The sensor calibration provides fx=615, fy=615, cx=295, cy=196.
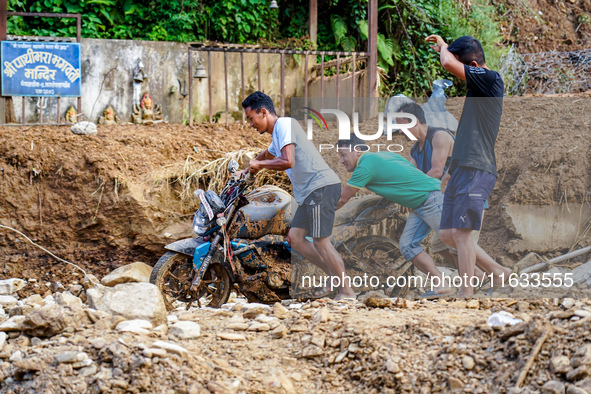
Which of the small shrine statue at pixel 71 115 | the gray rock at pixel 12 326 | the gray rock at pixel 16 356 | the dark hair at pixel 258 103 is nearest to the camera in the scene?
the gray rock at pixel 16 356

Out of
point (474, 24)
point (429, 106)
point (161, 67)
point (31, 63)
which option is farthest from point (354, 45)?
point (429, 106)

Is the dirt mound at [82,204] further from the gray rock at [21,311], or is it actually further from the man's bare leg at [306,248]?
the man's bare leg at [306,248]

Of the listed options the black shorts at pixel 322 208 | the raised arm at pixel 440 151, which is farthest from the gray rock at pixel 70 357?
the raised arm at pixel 440 151

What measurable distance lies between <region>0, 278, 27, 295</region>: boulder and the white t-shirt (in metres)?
3.34

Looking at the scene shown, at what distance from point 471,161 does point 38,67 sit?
5.78 m

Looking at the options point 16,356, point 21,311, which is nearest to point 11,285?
point 21,311

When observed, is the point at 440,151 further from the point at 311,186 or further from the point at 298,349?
the point at 298,349

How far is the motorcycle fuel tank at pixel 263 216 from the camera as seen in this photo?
5762 millimetres

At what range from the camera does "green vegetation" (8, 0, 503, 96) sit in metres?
10.4

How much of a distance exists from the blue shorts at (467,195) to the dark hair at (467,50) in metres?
0.86

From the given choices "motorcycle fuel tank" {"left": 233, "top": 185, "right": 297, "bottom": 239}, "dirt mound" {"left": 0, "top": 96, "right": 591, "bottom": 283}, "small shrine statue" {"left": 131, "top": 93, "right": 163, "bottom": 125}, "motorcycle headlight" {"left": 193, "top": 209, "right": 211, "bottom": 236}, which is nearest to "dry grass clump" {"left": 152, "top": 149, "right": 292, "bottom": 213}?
"dirt mound" {"left": 0, "top": 96, "right": 591, "bottom": 283}

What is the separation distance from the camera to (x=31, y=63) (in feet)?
26.0

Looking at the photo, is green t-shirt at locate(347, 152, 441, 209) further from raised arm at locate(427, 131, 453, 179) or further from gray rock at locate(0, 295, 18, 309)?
gray rock at locate(0, 295, 18, 309)

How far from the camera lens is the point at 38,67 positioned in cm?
795
